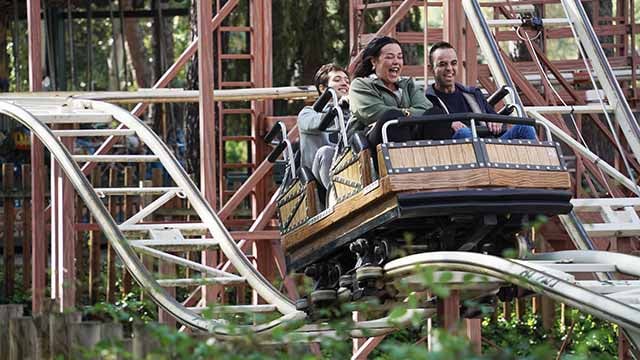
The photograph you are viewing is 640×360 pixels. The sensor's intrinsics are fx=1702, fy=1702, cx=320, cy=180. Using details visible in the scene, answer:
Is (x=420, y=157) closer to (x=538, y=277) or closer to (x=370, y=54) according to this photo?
(x=538, y=277)

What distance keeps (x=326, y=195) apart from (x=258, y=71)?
17.0ft

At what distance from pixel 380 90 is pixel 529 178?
1.33m

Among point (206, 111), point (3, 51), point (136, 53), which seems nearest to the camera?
point (206, 111)

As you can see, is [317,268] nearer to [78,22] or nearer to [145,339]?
[145,339]

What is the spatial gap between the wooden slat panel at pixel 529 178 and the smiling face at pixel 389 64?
1348 mm

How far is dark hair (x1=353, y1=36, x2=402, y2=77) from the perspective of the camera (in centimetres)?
997

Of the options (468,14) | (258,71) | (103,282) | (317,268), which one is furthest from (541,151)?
(103,282)

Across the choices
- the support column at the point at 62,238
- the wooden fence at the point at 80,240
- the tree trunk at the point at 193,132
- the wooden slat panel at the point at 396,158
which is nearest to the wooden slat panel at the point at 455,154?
the wooden slat panel at the point at 396,158

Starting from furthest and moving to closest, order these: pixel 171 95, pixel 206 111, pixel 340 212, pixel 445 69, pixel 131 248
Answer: pixel 171 95 → pixel 206 111 → pixel 131 248 → pixel 445 69 → pixel 340 212

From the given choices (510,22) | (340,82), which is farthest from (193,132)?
(340,82)

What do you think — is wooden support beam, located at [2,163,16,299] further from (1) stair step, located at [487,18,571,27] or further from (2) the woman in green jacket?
(2) the woman in green jacket

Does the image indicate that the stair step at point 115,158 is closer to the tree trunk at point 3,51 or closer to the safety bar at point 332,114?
the safety bar at point 332,114

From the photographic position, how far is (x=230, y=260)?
438 inches

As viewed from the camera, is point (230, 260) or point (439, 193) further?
point (230, 260)
